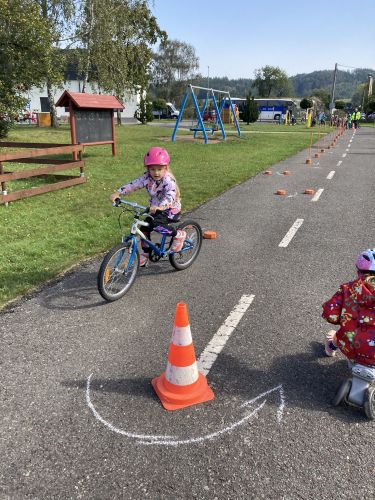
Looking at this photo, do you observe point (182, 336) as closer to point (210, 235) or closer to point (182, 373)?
point (182, 373)

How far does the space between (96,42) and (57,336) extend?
2881 centimetres

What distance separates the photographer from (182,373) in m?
3.14

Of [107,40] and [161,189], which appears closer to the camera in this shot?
[161,189]

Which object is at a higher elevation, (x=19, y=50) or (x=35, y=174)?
(x=19, y=50)

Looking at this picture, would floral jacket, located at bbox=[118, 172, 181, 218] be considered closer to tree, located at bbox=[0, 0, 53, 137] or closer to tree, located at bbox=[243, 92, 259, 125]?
tree, located at bbox=[0, 0, 53, 137]

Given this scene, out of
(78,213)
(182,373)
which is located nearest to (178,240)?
(182,373)

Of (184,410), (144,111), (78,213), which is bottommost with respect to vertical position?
(184,410)

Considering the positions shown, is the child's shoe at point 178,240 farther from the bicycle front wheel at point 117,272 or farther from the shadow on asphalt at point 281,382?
the shadow on asphalt at point 281,382

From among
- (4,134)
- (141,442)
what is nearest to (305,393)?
(141,442)

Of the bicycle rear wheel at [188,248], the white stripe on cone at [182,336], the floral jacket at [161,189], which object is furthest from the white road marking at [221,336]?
the floral jacket at [161,189]

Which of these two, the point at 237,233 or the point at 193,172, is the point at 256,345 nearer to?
the point at 237,233

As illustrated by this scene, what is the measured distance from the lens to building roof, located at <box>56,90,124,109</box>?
49.0 feet

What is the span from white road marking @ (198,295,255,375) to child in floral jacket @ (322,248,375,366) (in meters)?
1.08

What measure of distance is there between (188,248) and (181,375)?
9.22 feet
